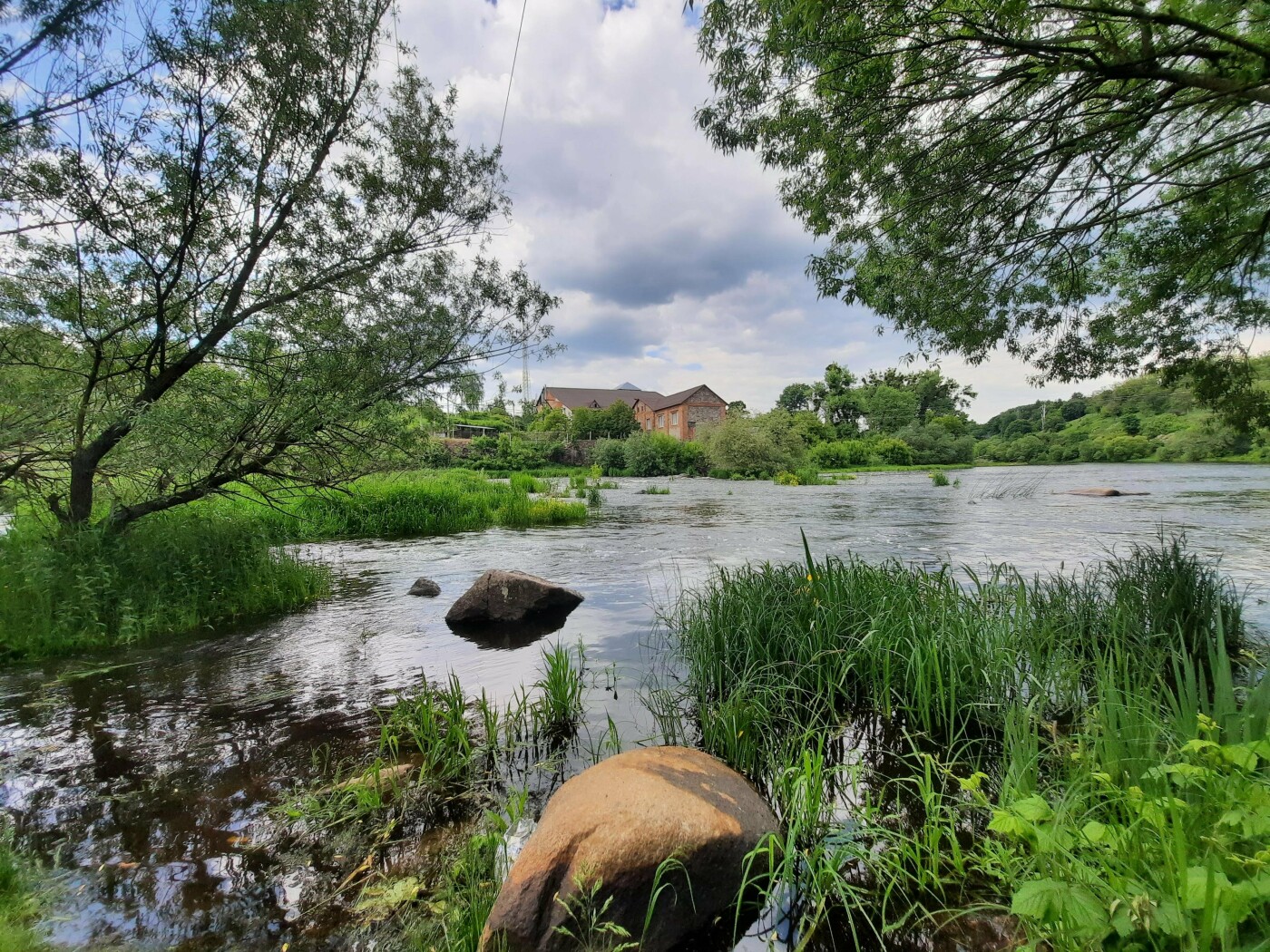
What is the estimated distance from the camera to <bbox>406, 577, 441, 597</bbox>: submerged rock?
27.5 feet

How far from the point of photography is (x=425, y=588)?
27.6ft

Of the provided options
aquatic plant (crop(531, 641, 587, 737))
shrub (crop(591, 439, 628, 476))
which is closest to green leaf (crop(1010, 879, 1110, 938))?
aquatic plant (crop(531, 641, 587, 737))

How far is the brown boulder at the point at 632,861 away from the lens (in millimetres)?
2117

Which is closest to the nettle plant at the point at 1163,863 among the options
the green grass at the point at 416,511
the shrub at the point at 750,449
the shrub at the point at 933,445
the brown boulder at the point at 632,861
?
the brown boulder at the point at 632,861

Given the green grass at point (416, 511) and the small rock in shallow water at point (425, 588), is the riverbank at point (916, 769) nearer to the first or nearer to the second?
the small rock in shallow water at point (425, 588)

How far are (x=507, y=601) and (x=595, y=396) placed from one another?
272 ft

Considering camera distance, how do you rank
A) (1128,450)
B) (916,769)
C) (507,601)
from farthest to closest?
1. (1128,450)
2. (507,601)
3. (916,769)

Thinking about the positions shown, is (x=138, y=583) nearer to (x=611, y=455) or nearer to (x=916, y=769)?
(x=916, y=769)

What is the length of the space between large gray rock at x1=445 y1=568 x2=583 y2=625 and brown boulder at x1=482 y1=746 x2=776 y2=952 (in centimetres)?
462

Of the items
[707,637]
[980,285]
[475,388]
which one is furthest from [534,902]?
[980,285]

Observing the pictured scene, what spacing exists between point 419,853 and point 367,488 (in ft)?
43.9

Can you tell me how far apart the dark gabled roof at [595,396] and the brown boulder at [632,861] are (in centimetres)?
8064

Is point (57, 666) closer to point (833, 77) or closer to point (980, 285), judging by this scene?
point (833, 77)

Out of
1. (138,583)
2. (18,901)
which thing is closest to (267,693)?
(18,901)
